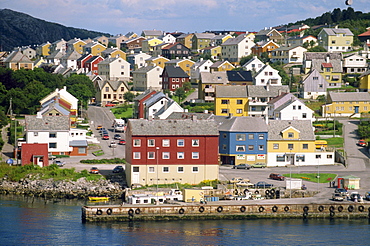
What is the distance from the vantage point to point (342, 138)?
65312 millimetres

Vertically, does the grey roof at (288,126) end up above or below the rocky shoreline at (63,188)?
above

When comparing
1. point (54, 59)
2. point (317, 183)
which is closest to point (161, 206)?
point (317, 183)

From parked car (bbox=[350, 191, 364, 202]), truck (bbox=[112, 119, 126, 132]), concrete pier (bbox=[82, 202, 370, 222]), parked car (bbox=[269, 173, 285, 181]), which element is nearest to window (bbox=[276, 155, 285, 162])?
parked car (bbox=[269, 173, 285, 181])

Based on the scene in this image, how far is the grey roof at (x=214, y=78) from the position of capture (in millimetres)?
85375

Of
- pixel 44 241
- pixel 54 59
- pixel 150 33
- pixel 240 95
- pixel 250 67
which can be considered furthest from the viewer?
pixel 150 33

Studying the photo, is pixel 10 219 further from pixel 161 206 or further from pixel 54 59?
pixel 54 59

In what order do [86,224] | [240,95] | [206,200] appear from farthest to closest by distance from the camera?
[240,95] → [206,200] → [86,224]

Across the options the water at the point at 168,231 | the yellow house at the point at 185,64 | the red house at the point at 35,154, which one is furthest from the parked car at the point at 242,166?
the yellow house at the point at 185,64

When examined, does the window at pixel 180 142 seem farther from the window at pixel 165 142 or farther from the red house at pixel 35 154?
the red house at pixel 35 154

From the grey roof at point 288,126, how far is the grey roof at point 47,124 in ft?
55.1

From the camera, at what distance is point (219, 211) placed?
4441cm

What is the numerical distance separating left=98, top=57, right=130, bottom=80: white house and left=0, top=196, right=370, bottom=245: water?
65.7 m

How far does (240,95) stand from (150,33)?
79624 mm

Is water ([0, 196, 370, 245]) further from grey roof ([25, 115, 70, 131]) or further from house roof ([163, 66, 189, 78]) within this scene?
house roof ([163, 66, 189, 78])
